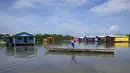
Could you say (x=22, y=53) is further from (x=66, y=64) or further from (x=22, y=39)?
A: (x=22, y=39)

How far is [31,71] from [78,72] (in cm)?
254

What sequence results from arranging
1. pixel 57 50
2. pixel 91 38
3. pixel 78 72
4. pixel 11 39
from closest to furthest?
pixel 78 72 < pixel 57 50 < pixel 11 39 < pixel 91 38

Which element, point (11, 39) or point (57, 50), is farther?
point (11, 39)

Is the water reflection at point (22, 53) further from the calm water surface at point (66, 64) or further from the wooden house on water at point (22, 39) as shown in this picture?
the wooden house on water at point (22, 39)

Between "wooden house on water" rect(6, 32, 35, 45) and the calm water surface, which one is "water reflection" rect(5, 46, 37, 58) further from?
"wooden house on water" rect(6, 32, 35, 45)

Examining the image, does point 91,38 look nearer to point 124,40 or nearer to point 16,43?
point 124,40

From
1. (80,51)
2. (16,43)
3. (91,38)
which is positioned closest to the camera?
(80,51)

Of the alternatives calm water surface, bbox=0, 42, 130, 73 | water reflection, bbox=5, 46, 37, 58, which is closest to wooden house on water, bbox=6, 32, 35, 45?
water reflection, bbox=5, 46, 37, 58

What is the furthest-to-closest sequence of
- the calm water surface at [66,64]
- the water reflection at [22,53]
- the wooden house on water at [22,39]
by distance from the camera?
the wooden house on water at [22,39] → the water reflection at [22,53] → the calm water surface at [66,64]

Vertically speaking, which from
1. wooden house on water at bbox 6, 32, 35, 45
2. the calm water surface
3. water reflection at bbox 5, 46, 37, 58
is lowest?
water reflection at bbox 5, 46, 37, 58

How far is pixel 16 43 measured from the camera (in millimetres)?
37094

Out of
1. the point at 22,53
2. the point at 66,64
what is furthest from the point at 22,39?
the point at 66,64

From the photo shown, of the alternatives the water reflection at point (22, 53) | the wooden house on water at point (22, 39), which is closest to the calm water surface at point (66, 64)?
the water reflection at point (22, 53)

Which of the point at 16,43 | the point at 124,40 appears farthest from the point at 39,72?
→ the point at 124,40
